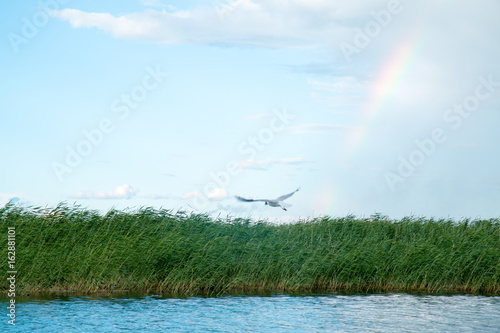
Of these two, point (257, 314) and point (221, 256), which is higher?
point (221, 256)

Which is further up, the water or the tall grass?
the tall grass

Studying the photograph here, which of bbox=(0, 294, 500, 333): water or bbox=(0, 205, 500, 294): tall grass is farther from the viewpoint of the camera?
bbox=(0, 205, 500, 294): tall grass

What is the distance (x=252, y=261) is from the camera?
63.1 feet

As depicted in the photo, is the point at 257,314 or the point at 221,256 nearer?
the point at 257,314

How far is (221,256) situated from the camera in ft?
63.4

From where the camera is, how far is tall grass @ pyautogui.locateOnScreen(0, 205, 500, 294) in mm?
17906

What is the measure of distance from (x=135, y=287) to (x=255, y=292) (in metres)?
4.30

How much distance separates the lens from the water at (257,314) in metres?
13.2

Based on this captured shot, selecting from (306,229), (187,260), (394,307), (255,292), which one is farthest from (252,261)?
(394,307)

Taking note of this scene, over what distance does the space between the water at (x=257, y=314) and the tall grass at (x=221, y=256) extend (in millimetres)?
1465

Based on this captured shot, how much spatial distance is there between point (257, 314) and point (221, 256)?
4889 mm

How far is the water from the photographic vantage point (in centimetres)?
1316

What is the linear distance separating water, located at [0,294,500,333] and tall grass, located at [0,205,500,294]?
1465 millimetres

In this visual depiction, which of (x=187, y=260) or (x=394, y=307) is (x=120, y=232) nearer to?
(x=187, y=260)
